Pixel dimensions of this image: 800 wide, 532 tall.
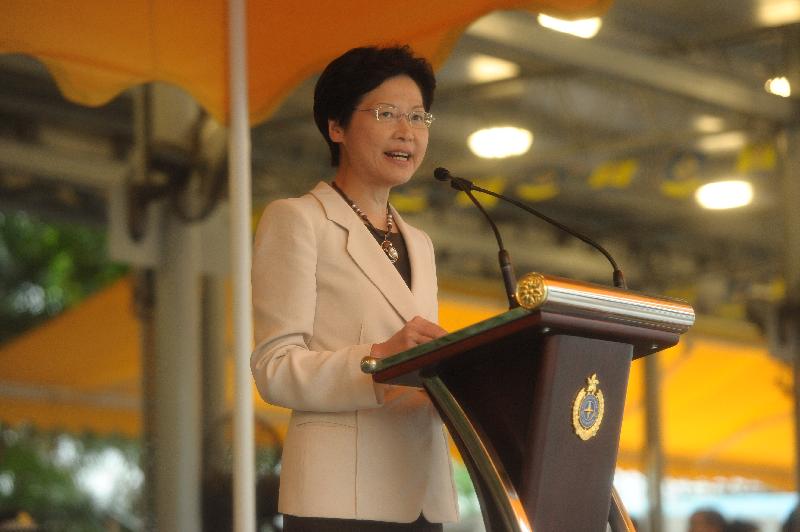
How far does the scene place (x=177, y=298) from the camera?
606cm

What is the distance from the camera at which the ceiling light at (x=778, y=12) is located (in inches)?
280

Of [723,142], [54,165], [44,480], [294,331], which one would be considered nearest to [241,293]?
[294,331]

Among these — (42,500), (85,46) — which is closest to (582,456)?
(85,46)

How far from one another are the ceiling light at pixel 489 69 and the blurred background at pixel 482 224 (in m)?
0.02

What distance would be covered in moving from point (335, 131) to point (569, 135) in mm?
7622

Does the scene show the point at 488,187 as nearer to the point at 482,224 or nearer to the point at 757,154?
the point at 482,224

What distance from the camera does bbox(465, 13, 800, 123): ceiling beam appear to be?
6617mm

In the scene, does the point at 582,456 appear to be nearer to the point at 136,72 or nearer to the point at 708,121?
the point at 136,72

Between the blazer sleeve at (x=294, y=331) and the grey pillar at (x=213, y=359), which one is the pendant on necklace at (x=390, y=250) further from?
the grey pillar at (x=213, y=359)

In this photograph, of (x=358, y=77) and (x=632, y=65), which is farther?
(x=632, y=65)

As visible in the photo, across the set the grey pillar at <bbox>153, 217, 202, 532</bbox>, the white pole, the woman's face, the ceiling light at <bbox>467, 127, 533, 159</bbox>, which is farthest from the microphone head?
the ceiling light at <bbox>467, 127, 533, 159</bbox>

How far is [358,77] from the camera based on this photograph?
6.81 feet

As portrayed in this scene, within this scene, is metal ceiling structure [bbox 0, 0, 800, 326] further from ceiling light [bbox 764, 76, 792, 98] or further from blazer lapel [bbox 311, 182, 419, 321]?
blazer lapel [bbox 311, 182, 419, 321]

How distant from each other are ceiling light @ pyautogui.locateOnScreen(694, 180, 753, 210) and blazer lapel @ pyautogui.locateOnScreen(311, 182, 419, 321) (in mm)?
7920
